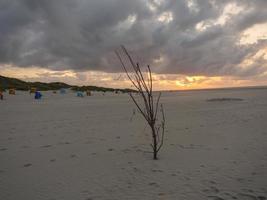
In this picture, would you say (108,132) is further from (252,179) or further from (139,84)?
(252,179)

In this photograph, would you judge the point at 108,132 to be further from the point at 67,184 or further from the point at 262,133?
the point at 262,133

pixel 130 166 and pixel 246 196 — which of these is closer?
pixel 246 196

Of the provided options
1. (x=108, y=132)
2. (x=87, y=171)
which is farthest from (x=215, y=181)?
(x=108, y=132)

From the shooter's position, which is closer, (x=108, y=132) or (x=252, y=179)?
(x=252, y=179)

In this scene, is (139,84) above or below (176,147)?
above

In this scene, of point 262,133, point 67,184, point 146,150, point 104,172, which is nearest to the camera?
point 67,184

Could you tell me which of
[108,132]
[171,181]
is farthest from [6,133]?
[171,181]

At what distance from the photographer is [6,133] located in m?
9.38

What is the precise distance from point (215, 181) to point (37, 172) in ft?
12.0

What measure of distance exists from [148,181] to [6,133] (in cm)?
689

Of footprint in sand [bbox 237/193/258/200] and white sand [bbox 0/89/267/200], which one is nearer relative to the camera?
footprint in sand [bbox 237/193/258/200]

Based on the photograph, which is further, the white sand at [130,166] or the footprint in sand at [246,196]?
the white sand at [130,166]

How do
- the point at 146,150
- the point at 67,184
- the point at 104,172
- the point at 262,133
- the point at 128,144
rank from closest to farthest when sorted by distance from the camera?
1. the point at 67,184
2. the point at 104,172
3. the point at 146,150
4. the point at 128,144
5. the point at 262,133

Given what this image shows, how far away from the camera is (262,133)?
9273mm
